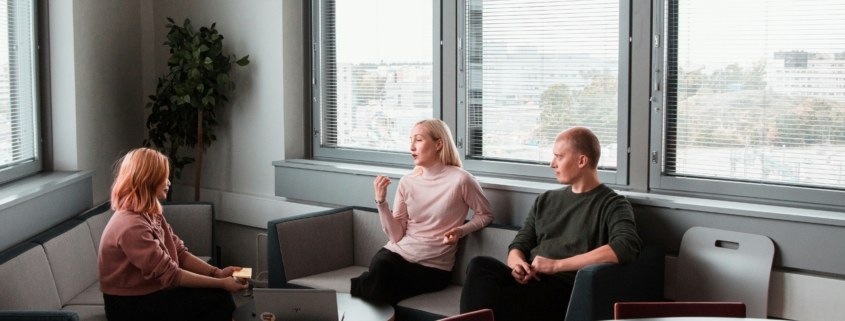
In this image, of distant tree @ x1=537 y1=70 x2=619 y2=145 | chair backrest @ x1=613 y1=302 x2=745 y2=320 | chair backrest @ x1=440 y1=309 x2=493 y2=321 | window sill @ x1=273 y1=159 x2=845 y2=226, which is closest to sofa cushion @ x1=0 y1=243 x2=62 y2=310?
window sill @ x1=273 y1=159 x2=845 y2=226

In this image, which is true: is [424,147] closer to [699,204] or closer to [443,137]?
[443,137]

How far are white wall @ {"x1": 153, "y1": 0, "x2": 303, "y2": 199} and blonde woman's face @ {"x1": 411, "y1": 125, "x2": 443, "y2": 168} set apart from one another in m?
1.43

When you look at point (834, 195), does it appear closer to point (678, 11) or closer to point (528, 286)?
point (678, 11)

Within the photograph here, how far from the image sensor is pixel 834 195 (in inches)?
130

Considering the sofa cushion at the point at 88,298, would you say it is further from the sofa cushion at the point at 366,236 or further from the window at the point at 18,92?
the sofa cushion at the point at 366,236

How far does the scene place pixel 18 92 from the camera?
14.3 feet

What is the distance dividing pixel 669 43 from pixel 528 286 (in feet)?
4.42

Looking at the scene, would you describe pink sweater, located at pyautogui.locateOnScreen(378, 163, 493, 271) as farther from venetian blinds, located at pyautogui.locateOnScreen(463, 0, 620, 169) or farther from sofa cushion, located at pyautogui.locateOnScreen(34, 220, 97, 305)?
sofa cushion, located at pyautogui.locateOnScreen(34, 220, 97, 305)

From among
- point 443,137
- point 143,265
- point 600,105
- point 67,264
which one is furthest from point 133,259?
point 600,105

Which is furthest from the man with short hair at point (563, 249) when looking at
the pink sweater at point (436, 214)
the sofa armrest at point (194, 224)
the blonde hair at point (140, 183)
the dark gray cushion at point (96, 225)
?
the dark gray cushion at point (96, 225)

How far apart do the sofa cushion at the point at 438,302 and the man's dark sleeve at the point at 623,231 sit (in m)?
0.77

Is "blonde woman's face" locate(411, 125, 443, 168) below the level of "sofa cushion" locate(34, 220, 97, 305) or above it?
above

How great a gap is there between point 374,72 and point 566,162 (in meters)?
1.81

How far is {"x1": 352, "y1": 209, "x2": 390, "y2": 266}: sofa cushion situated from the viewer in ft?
14.3
